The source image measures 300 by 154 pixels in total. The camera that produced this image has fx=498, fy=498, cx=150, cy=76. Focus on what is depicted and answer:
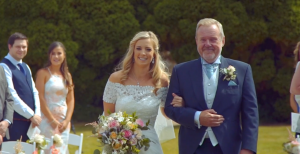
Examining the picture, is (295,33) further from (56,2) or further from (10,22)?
(10,22)

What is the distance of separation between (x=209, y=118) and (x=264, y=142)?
8391 mm

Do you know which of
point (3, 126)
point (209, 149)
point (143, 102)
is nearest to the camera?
point (209, 149)

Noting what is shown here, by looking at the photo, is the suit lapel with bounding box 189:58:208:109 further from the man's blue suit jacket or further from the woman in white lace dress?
the woman in white lace dress

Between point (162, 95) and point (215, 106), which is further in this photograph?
point (162, 95)

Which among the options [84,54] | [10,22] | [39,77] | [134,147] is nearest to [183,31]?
[84,54]

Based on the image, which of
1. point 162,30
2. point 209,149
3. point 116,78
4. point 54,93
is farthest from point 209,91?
point 162,30

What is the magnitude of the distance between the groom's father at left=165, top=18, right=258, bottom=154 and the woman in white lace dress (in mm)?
3822

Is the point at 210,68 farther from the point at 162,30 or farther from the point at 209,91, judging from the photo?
the point at 162,30

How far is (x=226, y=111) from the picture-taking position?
421 cm

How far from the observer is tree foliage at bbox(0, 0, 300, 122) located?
13953mm

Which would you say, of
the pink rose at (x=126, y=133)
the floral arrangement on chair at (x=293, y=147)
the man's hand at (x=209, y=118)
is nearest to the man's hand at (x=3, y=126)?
the pink rose at (x=126, y=133)

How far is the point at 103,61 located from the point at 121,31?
1037 mm

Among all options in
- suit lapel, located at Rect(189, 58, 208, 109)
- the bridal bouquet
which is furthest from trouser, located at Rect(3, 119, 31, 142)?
suit lapel, located at Rect(189, 58, 208, 109)

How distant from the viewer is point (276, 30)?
551 inches
